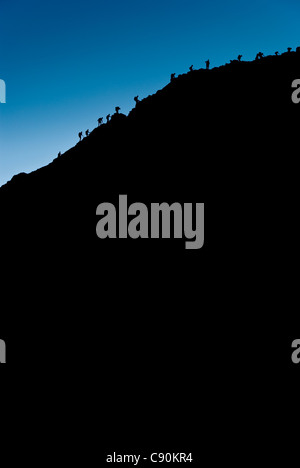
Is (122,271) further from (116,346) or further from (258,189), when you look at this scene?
(258,189)

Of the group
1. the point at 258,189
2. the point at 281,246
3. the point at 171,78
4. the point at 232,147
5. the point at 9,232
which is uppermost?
the point at 171,78

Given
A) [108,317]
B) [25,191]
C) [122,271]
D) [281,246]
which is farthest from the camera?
[25,191]

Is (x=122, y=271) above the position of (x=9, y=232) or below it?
below

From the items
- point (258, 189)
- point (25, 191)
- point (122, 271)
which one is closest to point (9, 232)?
point (25, 191)

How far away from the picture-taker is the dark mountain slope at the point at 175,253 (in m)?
19.9

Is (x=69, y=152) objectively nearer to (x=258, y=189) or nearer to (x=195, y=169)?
(x=195, y=169)

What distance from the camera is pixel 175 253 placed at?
26359mm

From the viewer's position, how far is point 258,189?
25375mm

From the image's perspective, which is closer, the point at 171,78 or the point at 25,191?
the point at 171,78

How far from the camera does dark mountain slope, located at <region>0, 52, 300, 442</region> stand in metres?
19.9

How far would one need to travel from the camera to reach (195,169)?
95.9 ft

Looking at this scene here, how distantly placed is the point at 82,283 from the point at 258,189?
65.4ft

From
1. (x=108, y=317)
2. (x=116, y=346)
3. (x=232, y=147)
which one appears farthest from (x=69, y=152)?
(x=116, y=346)

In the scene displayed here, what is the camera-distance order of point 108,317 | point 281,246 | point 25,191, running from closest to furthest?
point 281,246
point 108,317
point 25,191
